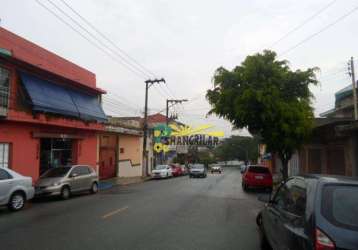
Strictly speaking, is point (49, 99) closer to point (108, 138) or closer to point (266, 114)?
point (266, 114)

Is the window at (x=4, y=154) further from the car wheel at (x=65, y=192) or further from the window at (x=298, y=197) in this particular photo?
the window at (x=298, y=197)

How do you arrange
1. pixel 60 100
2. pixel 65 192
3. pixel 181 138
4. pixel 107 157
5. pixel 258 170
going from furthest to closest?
pixel 181 138
pixel 107 157
pixel 258 170
pixel 60 100
pixel 65 192

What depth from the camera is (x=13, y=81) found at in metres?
20.4

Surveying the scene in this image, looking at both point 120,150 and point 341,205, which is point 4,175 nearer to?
point 341,205

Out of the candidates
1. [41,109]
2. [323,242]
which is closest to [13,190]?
[41,109]

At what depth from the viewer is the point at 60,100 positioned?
23797mm

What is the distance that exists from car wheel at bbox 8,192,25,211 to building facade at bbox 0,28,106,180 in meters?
6.43

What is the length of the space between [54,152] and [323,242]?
23176 millimetres

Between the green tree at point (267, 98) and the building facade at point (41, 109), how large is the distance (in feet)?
29.2

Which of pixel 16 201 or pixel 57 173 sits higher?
pixel 57 173

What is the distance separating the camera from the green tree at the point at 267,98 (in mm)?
20719

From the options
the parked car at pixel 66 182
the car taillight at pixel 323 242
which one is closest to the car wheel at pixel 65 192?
the parked car at pixel 66 182

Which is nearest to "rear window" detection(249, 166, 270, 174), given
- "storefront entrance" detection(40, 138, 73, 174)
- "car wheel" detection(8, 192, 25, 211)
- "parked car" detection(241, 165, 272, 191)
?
"parked car" detection(241, 165, 272, 191)

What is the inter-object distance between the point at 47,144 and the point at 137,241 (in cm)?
1754
